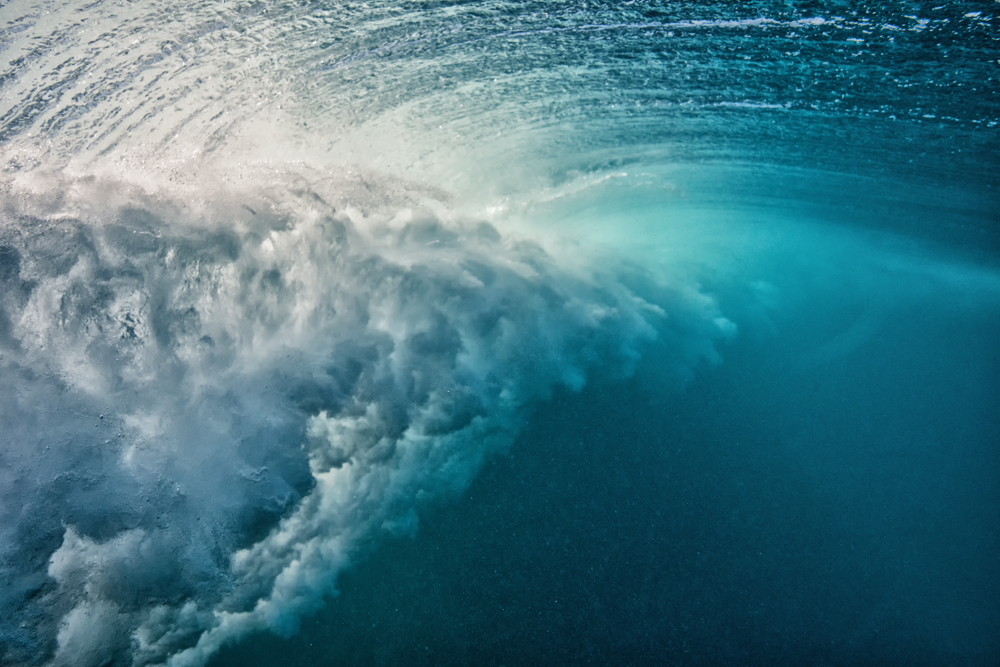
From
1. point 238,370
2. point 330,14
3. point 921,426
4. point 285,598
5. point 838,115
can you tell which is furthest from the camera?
point 921,426

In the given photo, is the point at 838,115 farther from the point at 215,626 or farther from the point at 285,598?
the point at 215,626

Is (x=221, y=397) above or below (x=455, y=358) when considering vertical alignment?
above

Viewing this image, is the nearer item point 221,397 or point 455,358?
point 221,397

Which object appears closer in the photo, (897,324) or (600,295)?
(600,295)

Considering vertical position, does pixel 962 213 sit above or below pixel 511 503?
above

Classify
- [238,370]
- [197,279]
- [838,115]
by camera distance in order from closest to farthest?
1. [197,279]
2. [238,370]
3. [838,115]

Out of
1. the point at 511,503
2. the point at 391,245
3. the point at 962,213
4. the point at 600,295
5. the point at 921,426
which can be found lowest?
the point at 921,426

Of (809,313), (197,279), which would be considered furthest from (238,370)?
(809,313)
